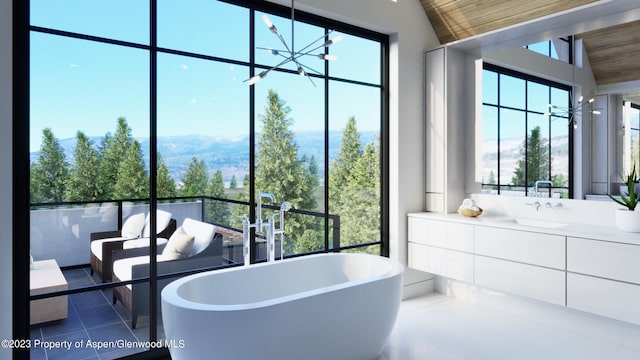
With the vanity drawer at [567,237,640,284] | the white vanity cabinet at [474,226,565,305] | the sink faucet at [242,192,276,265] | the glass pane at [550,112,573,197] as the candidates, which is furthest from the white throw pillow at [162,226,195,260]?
the glass pane at [550,112,573,197]

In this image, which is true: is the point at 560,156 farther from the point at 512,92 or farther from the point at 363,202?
the point at 363,202

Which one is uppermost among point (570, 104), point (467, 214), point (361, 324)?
point (570, 104)

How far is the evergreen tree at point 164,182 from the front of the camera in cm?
291

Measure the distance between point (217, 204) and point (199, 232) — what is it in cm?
25

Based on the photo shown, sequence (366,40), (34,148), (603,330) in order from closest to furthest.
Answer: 1. (34,148)
2. (603,330)
3. (366,40)

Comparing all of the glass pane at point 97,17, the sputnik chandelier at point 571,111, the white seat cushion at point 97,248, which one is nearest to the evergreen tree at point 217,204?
the white seat cushion at point 97,248

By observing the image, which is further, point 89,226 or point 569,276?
point 569,276

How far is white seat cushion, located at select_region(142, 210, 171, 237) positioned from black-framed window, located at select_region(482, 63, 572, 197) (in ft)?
10.2

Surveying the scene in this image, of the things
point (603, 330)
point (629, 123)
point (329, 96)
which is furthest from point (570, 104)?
point (329, 96)

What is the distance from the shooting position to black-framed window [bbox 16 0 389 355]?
8.38ft

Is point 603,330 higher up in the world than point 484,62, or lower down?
lower down

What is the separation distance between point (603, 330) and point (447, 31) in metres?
3.13

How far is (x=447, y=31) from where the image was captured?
14.3 feet

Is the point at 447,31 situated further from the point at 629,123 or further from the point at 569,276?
the point at 569,276
